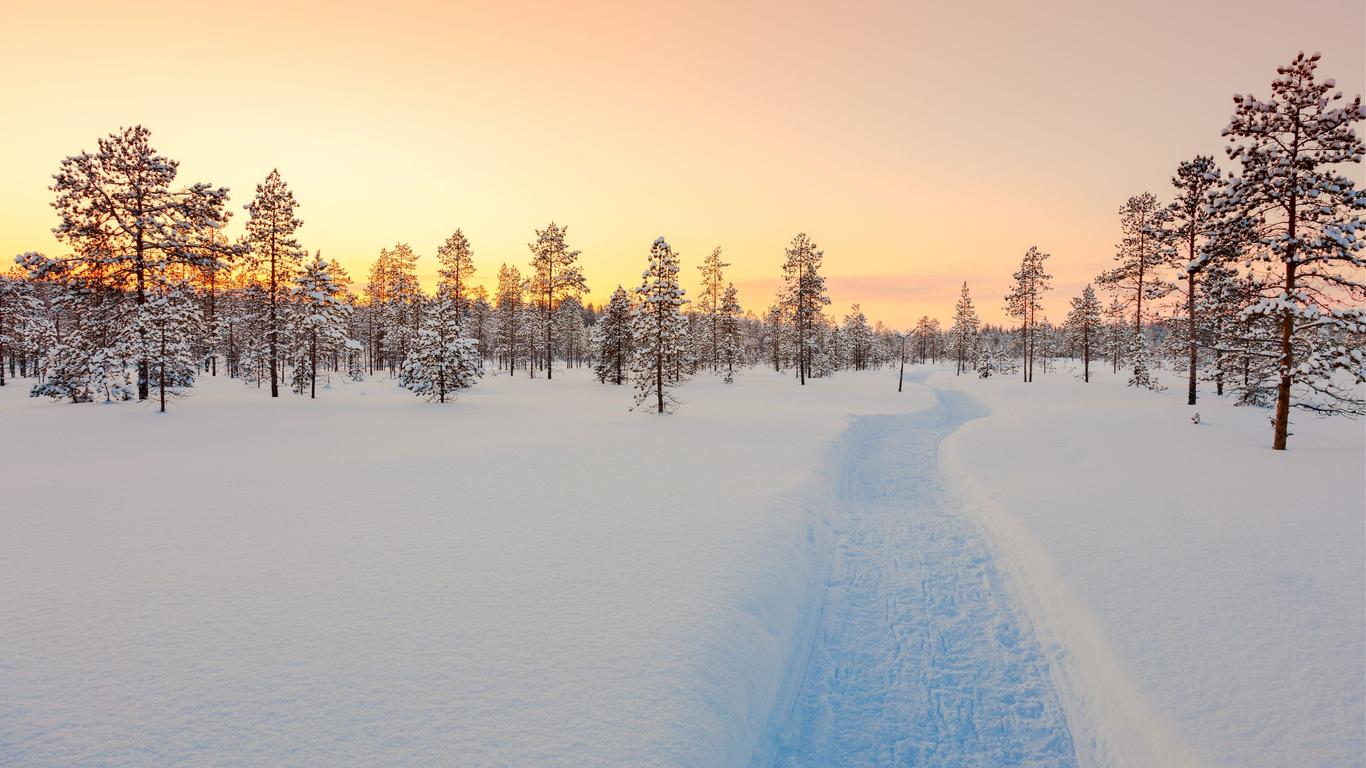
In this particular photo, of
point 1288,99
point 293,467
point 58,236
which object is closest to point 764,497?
point 293,467

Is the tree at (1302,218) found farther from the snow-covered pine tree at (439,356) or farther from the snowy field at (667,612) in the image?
the snow-covered pine tree at (439,356)

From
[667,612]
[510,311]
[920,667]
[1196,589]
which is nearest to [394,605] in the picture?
[667,612]

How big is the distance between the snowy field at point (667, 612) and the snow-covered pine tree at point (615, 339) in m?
31.5

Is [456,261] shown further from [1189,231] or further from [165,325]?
[1189,231]

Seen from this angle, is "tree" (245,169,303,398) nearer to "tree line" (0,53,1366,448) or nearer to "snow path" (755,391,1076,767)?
"tree line" (0,53,1366,448)

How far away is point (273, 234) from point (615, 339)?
24.3 metres

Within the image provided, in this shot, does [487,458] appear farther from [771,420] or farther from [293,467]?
[771,420]

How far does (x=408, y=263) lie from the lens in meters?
63.1

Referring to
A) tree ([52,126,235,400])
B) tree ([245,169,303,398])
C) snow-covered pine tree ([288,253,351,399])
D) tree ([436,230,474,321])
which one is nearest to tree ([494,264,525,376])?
tree ([436,230,474,321])

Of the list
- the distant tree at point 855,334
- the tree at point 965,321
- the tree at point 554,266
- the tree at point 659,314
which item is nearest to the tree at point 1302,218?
the tree at point 659,314

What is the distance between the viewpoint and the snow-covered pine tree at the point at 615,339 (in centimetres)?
4719

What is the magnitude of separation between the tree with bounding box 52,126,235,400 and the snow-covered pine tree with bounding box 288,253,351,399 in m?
8.92

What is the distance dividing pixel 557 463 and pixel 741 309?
48.7 m

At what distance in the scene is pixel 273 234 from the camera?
104ft
